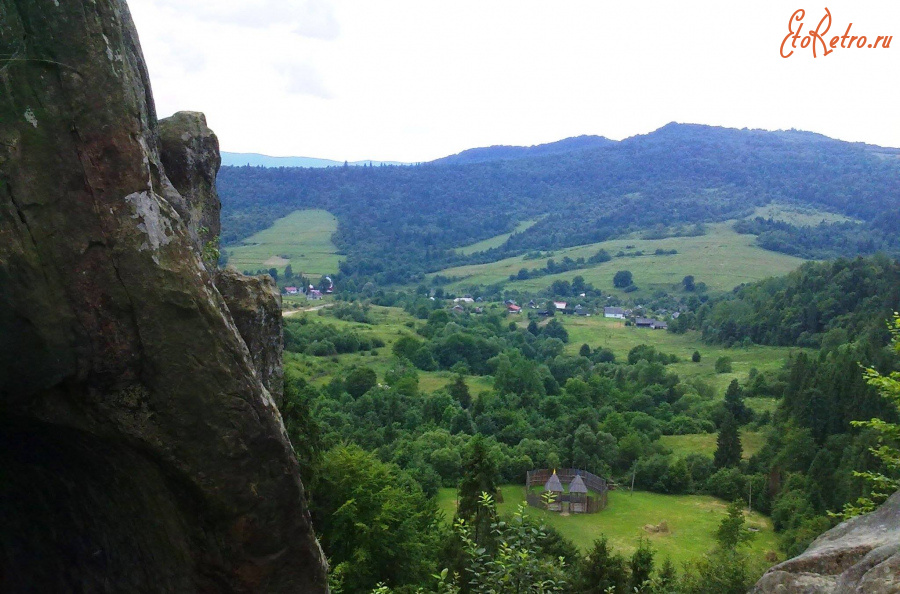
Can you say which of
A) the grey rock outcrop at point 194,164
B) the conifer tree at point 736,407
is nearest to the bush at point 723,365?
the conifer tree at point 736,407

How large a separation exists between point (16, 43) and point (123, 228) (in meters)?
2.10

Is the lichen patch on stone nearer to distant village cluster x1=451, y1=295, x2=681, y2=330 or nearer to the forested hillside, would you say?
the forested hillside

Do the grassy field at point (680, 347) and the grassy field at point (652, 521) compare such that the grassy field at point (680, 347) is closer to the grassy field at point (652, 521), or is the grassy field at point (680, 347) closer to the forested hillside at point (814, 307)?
the forested hillside at point (814, 307)

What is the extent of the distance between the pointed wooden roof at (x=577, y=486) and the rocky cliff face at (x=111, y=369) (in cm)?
4797

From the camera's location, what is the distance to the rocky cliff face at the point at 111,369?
7016mm

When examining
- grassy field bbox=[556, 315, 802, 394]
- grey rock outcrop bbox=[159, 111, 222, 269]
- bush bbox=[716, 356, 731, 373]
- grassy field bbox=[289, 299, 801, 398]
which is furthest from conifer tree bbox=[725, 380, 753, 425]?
grey rock outcrop bbox=[159, 111, 222, 269]

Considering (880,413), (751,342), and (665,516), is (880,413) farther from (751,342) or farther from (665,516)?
(751,342)

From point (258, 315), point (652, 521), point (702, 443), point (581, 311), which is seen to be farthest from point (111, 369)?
point (581, 311)

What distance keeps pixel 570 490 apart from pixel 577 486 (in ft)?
3.63

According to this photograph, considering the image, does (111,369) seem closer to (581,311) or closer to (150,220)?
(150,220)

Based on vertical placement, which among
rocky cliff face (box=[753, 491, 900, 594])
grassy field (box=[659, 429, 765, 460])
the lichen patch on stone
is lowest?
grassy field (box=[659, 429, 765, 460])

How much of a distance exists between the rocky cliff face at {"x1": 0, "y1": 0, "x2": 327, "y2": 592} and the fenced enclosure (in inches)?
1700

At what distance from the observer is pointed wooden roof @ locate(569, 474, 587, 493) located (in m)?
53.9

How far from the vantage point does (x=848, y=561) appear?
947cm
